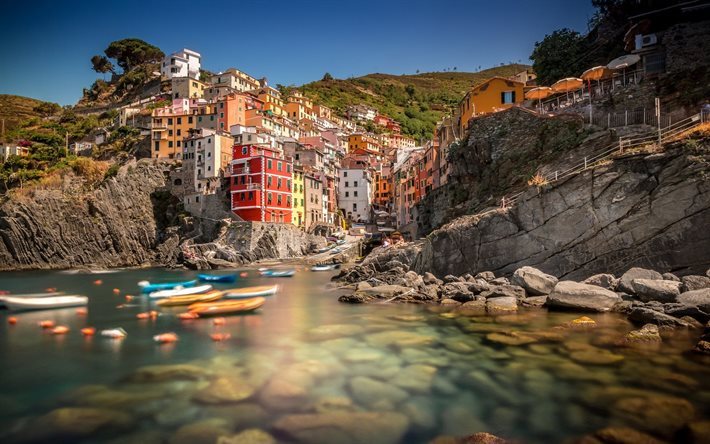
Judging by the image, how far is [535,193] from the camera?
24922 mm

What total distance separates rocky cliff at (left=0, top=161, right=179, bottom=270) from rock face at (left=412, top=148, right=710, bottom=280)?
49.6 m

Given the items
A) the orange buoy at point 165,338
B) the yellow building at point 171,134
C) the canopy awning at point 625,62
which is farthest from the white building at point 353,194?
the orange buoy at point 165,338

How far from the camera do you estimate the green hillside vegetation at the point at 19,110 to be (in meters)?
105

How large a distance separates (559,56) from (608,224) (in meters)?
29.9

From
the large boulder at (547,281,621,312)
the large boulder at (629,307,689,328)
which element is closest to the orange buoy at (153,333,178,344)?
the large boulder at (547,281,621,312)

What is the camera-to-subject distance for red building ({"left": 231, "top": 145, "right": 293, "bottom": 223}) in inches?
2343

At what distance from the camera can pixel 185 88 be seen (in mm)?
90688

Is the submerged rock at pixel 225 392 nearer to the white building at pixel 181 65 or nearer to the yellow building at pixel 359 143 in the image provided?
the yellow building at pixel 359 143

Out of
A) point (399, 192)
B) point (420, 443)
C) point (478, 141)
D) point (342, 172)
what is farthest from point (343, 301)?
point (342, 172)

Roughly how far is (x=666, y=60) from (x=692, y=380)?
28006 millimetres

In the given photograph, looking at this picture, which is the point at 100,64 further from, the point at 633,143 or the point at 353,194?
the point at 633,143

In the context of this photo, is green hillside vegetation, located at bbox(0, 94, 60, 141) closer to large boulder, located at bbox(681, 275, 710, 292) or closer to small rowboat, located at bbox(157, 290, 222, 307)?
small rowboat, located at bbox(157, 290, 222, 307)

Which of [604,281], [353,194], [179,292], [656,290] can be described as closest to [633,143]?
[604,281]

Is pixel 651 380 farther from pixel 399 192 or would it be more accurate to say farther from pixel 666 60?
pixel 399 192
